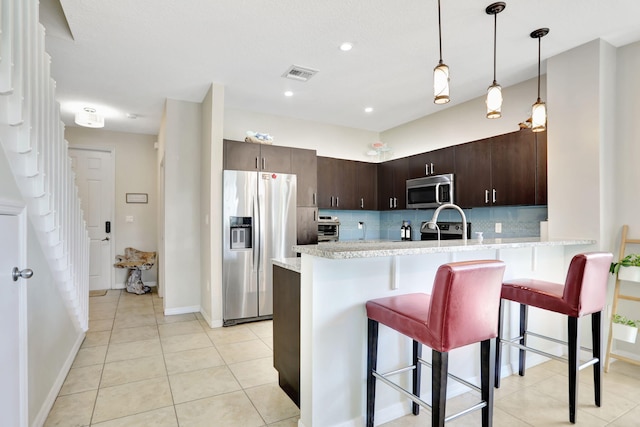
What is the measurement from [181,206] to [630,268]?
4.46 metres

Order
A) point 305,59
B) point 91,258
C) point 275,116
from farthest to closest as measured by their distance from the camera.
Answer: point 91,258 < point 275,116 < point 305,59

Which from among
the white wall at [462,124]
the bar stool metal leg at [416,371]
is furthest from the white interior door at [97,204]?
the bar stool metal leg at [416,371]

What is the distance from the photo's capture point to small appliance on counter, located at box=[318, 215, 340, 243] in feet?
15.9

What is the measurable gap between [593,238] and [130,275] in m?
6.15

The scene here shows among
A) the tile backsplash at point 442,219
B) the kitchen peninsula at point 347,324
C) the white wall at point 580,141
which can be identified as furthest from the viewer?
the tile backsplash at point 442,219

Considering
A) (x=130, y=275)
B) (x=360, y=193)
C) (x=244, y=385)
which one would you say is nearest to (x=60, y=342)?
(x=244, y=385)

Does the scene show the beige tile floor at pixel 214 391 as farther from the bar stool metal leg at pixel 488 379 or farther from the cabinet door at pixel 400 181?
the cabinet door at pixel 400 181

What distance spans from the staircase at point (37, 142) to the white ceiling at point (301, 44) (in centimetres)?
86

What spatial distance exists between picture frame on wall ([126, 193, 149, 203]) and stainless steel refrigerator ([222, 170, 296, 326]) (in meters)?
2.98

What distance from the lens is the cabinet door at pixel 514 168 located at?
3.27 metres

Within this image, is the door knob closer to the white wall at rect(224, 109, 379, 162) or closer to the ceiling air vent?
the ceiling air vent

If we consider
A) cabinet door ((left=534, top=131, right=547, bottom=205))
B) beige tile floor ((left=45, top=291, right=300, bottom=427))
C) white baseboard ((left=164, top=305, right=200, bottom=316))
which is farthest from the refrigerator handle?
cabinet door ((left=534, top=131, right=547, bottom=205))

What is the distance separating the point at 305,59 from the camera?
314cm

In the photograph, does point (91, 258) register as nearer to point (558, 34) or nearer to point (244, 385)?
point (244, 385)
